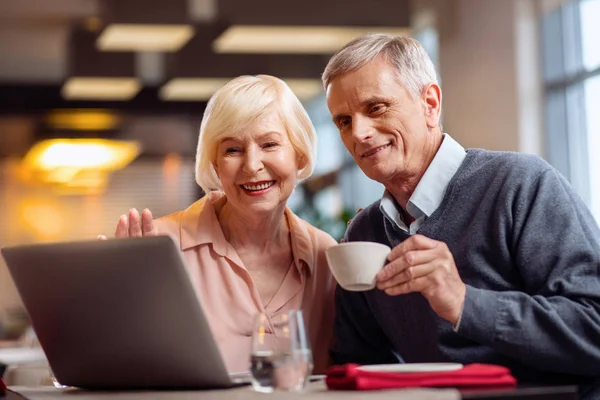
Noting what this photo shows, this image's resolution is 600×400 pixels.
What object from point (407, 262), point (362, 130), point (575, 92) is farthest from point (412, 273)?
point (575, 92)

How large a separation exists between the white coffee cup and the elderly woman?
580mm

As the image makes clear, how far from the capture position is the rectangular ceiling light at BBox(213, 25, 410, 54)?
20.6 ft

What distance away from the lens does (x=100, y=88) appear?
23.2 feet

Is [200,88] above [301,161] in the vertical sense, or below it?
above

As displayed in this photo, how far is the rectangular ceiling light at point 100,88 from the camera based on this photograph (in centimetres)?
682

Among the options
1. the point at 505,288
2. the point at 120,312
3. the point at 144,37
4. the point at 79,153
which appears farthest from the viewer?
the point at 79,153

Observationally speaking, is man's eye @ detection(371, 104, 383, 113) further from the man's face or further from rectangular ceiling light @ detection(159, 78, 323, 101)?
rectangular ceiling light @ detection(159, 78, 323, 101)

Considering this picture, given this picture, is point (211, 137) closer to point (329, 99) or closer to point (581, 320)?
point (329, 99)

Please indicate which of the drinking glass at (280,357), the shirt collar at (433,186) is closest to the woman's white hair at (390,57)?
the shirt collar at (433,186)

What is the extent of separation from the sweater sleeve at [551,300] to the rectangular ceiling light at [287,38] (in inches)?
192

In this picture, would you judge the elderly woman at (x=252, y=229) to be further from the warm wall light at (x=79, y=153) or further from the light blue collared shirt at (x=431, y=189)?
the warm wall light at (x=79, y=153)

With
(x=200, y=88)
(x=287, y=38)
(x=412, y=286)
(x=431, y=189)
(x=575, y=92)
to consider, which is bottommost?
(x=412, y=286)

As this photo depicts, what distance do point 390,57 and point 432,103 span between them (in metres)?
0.15

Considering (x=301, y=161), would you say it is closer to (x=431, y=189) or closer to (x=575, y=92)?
(x=431, y=189)
